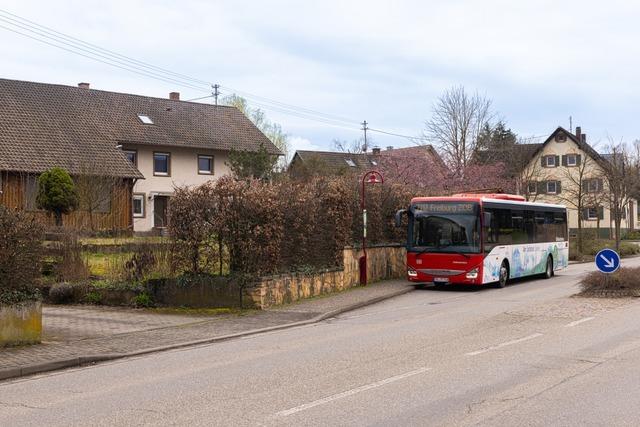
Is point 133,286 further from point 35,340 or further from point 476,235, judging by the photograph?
point 476,235

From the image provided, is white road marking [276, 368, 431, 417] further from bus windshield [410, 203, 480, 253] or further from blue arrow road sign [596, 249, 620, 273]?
bus windshield [410, 203, 480, 253]

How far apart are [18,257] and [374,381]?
6.42 metres

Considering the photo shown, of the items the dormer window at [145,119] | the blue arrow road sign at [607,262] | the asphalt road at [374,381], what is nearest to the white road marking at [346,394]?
the asphalt road at [374,381]

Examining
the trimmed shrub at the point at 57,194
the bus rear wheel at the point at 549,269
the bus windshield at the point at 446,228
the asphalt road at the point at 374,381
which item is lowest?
the asphalt road at the point at 374,381

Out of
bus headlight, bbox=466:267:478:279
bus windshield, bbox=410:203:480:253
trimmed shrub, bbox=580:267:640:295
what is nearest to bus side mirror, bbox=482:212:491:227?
bus windshield, bbox=410:203:480:253

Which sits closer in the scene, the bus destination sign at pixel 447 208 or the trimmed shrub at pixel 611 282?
the trimmed shrub at pixel 611 282

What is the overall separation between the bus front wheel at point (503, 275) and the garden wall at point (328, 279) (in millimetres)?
3762

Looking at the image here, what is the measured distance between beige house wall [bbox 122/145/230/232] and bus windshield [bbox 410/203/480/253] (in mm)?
24046

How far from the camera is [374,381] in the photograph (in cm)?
838

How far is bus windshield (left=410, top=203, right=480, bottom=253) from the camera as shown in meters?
20.9

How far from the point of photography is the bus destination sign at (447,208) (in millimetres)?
20958

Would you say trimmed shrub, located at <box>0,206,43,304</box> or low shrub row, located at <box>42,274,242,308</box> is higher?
trimmed shrub, located at <box>0,206,43,304</box>

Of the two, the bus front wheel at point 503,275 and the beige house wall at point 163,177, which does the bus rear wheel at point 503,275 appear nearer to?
the bus front wheel at point 503,275

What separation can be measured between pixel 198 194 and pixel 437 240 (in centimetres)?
789
